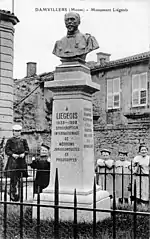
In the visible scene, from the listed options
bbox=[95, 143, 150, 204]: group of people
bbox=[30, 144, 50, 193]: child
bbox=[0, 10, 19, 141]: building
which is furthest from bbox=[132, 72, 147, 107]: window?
bbox=[30, 144, 50, 193]: child

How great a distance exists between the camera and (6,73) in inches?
370

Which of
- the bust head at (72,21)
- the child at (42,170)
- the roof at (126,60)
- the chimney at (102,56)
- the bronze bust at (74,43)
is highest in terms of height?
the chimney at (102,56)

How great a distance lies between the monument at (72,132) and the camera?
4742 millimetres

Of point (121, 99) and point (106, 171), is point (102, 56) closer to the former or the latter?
point (121, 99)

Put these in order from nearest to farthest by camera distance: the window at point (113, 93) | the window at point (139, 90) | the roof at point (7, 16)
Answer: the roof at point (7, 16)
the window at point (139, 90)
the window at point (113, 93)

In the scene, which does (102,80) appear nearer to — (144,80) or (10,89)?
A: (144,80)

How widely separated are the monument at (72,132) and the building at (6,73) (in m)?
4.53

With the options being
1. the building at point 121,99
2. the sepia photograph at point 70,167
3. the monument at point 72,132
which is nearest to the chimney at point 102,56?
the building at point 121,99

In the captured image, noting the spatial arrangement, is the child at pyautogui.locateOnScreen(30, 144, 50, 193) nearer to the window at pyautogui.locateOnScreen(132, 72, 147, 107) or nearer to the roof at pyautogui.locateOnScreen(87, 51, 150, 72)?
the roof at pyautogui.locateOnScreen(87, 51, 150, 72)

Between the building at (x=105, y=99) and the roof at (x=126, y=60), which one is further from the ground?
the roof at (x=126, y=60)

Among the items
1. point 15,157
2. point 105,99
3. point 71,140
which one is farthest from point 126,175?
point 105,99

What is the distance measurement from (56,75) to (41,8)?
0.86 meters

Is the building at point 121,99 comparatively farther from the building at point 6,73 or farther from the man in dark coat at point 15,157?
the man in dark coat at point 15,157

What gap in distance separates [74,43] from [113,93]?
11836mm
